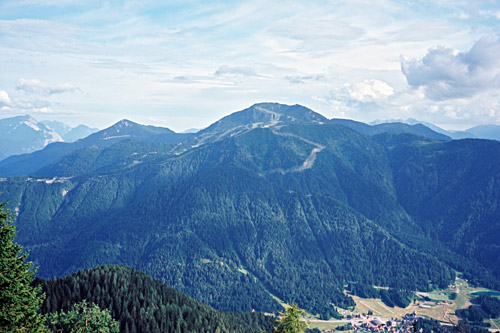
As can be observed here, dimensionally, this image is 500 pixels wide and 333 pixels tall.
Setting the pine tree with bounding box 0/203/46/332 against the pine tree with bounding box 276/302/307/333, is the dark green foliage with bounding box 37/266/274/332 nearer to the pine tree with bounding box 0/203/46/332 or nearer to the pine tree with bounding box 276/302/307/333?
the pine tree with bounding box 276/302/307/333

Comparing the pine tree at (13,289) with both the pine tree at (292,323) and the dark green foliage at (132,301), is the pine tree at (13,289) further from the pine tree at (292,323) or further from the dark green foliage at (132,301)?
the dark green foliage at (132,301)

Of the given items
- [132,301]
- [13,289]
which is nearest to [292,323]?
[13,289]

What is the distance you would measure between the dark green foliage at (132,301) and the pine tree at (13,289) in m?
97.3

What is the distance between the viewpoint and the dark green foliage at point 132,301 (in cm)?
13312

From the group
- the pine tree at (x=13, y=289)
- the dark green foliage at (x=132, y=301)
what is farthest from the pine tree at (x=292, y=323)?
the dark green foliage at (x=132, y=301)

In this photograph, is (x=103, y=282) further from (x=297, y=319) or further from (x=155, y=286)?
(x=297, y=319)

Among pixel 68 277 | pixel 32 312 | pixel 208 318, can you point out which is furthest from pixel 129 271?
pixel 32 312

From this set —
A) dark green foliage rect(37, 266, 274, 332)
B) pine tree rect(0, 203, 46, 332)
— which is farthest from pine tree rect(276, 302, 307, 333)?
dark green foliage rect(37, 266, 274, 332)

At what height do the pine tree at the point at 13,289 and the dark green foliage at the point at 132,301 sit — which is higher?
the pine tree at the point at 13,289

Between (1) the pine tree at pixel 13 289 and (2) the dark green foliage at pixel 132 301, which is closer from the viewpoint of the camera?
(1) the pine tree at pixel 13 289

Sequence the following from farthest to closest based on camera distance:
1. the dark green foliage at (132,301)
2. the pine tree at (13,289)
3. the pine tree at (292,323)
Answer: the dark green foliage at (132,301), the pine tree at (292,323), the pine tree at (13,289)

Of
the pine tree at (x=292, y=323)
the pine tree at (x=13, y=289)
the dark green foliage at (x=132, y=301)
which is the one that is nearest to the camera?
the pine tree at (x=13, y=289)

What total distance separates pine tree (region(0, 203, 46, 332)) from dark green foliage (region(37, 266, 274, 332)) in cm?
9734

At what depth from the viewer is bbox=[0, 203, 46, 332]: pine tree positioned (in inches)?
1446
